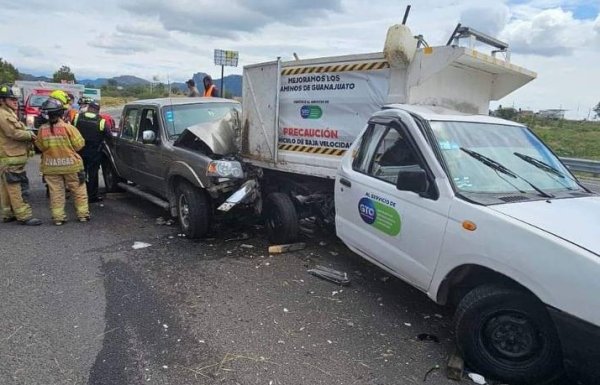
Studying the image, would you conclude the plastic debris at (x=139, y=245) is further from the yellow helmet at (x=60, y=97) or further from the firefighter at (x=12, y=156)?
the yellow helmet at (x=60, y=97)

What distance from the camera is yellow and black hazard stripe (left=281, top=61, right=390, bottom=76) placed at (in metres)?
4.92

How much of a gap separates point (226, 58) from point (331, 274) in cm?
1124

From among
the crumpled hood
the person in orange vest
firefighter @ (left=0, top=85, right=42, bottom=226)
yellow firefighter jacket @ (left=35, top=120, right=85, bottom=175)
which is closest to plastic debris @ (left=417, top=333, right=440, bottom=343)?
the crumpled hood

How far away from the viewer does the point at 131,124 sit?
26.0ft

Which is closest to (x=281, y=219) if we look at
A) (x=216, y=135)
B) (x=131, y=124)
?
(x=216, y=135)

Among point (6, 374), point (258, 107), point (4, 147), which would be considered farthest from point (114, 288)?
point (4, 147)

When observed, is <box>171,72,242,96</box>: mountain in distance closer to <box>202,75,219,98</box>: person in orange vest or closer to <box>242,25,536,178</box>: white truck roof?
<box>202,75,219,98</box>: person in orange vest

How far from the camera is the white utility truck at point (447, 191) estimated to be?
9.00 ft

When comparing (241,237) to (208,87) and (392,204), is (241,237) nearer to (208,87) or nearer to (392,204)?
(392,204)

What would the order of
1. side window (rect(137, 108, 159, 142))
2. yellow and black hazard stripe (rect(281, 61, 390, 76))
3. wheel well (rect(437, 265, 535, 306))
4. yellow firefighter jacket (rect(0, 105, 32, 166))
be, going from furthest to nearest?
side window (rect(137, 108, 159, 142)) < yellow firefighter jacket (rect(0, 105, 32, 166)) < yellow and black hazard stripe (rect(281, 61, 390, 76)) < wheel well (rect(437, 265, 535, 306))

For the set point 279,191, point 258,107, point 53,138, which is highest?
point 258,107

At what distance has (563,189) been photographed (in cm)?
369

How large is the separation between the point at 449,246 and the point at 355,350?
106cm

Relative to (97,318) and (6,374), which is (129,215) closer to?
(97,318)
